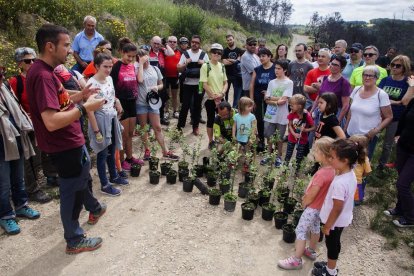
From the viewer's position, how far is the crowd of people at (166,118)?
9.87 feet

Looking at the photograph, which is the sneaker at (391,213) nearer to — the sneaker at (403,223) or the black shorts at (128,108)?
the sneaker at (403,223)

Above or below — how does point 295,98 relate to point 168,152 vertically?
above

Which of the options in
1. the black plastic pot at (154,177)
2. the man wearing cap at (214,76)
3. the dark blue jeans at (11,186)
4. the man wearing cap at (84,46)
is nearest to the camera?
the dark blue jeans at (11,186)

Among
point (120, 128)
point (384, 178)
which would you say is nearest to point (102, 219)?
point (120, 128)

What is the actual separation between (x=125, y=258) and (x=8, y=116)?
7.34 feet

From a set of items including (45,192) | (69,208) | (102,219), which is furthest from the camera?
(45,192)

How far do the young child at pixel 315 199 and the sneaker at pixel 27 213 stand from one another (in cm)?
319

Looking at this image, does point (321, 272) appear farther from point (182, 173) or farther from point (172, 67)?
A: point (172, 67)

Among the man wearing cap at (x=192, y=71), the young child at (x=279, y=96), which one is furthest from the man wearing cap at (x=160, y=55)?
the young child at (x=279, y=96)

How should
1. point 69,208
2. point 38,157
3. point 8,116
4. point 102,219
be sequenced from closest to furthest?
point 69,208
point 8,116
point 102,219
point 38,157

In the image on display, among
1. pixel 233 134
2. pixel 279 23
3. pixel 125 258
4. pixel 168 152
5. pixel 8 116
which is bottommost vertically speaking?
pixel 125 258

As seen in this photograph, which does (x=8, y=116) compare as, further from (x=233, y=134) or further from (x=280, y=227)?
(x=280, y=227)

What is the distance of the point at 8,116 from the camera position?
378cm

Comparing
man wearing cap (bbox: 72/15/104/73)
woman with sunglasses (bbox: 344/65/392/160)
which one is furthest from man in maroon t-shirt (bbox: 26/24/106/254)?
woman with sunglasses (bbox: 344/65/392/160)
